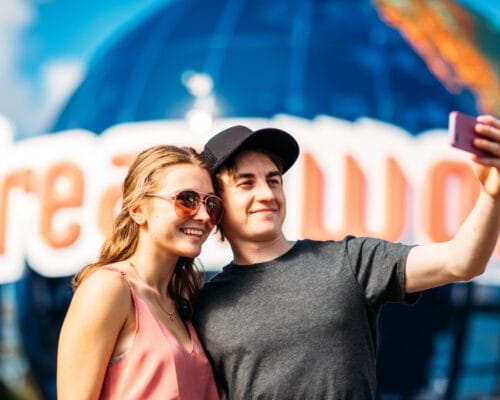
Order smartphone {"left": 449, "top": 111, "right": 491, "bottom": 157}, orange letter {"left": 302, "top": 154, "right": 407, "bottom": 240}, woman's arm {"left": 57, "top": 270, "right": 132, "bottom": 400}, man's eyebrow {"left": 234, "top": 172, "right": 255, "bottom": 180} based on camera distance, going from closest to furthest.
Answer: smartphone {"left": 449, "top": 111, "right": 491, "bottom": 157} → woman's arm {"left": 57, "top": 270, "right": 132, "bottom": 400} → man's eyebrow {"left": 234, "top": 172, "right": 255, "bottom": 180} → orange letter {"left": 302, "top": 154, "right": 407, "bottom": 240}

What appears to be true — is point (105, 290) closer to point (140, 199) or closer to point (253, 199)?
point (140, 199)

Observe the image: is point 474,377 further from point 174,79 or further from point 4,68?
point 4,68

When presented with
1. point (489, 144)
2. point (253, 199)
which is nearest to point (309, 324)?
point (253, 199)

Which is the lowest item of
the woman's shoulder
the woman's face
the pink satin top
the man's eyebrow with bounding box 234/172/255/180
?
the pink satin top

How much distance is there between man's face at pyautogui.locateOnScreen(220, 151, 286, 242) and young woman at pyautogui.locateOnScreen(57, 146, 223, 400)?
0.19 feet

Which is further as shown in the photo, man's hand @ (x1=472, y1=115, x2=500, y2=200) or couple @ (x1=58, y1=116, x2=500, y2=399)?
couple @ (x1=58, y1=116, x2=500, y2=399)

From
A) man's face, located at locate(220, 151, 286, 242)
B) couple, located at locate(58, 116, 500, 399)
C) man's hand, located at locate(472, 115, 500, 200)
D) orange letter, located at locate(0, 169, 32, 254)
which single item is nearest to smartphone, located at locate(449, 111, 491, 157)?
man's hand, located at locate(472, 115, 500, 200)

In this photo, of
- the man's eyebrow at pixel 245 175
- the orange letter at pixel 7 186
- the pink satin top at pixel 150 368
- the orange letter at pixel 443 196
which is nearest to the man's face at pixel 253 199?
the man's eyebrow at pixel 245 175

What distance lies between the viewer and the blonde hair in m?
2.60

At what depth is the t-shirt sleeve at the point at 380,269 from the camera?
2.45m

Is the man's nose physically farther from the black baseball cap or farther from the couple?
the black baseball cap

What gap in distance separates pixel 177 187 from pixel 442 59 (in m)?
3.31

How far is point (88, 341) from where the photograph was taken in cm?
231

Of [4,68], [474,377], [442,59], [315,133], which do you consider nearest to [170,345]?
[315,133]
